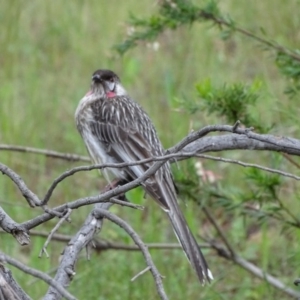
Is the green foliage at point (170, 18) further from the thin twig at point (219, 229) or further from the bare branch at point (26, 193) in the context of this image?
the bare branch at point (26, 193)

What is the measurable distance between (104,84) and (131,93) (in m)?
2.25

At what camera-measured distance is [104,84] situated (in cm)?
590

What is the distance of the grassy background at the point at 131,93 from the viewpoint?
17.9 feet

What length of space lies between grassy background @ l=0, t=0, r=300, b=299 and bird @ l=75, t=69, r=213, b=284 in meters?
0.28

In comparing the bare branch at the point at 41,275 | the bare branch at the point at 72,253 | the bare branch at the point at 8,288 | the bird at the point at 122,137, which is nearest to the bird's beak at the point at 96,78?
the bird at the point at 122,137

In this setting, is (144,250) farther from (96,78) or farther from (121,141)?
(96,78)

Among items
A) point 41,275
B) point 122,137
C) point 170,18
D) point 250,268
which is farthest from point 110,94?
point 41,275

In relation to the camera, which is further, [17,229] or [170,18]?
[170,18]

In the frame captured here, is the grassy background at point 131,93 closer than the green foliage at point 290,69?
No

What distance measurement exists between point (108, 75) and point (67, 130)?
1.81 metres

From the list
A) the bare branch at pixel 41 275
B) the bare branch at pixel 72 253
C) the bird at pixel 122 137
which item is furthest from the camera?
the bird at pixel 122 137

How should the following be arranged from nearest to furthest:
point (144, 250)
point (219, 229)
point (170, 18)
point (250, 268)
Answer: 1. point (144, 250)
2. point (170, 18)
3. point (219, 229)
4. point (250, 268)

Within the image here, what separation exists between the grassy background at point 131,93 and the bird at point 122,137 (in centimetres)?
28

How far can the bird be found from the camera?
4480 millimetres
